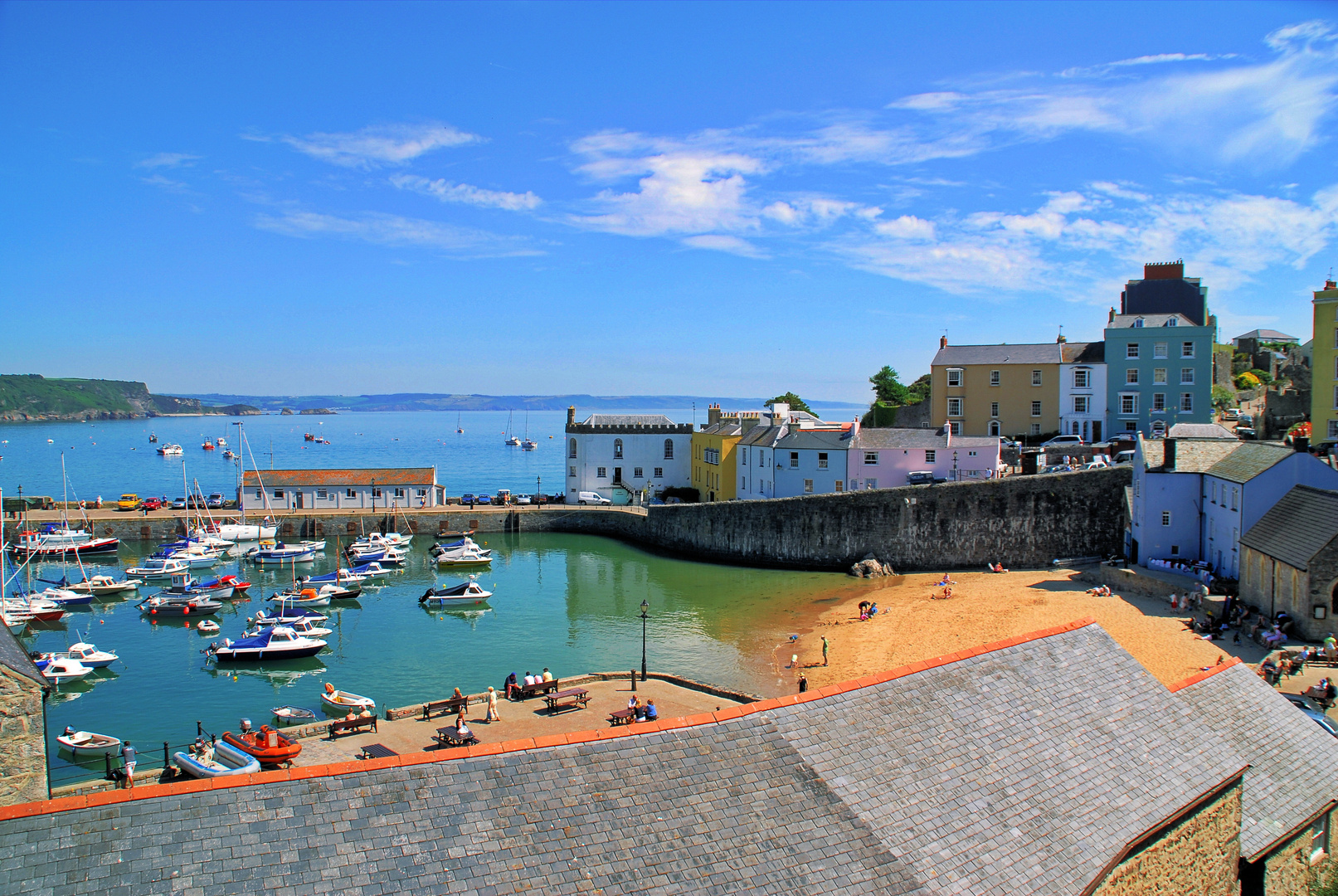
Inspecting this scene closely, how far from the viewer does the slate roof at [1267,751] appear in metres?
11.7

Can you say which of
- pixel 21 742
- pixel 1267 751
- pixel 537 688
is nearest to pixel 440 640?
pixel 537 688

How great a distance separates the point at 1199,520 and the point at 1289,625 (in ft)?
31.8

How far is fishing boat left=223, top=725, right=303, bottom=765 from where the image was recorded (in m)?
18.8

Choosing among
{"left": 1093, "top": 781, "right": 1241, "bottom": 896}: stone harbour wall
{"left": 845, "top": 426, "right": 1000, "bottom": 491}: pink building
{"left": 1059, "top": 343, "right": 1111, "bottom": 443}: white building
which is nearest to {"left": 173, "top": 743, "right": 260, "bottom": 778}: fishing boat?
{"left": 1093, "top": 781, "right": 1241, "bottom": 896}: stone harbour wall

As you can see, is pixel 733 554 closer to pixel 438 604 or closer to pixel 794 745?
pixel 438 604

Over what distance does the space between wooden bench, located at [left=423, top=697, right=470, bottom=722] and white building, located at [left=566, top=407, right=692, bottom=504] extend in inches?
1552

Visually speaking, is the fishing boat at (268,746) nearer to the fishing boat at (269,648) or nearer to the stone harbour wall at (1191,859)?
the fishing boat at (269,648)

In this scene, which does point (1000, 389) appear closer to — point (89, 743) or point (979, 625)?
point (979, 625)

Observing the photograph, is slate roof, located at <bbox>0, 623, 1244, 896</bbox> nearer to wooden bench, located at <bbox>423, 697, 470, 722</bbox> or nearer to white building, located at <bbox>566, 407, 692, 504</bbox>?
wooden bench, located at <bbox>423, 697, 470, 722</bbox>

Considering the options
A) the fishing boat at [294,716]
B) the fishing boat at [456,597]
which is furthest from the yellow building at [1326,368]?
the fishing boat at [294,716]

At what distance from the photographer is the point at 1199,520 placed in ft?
112

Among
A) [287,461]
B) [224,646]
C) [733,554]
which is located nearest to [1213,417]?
[733,554]

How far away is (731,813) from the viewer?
8.27 meters

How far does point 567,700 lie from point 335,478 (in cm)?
4291
